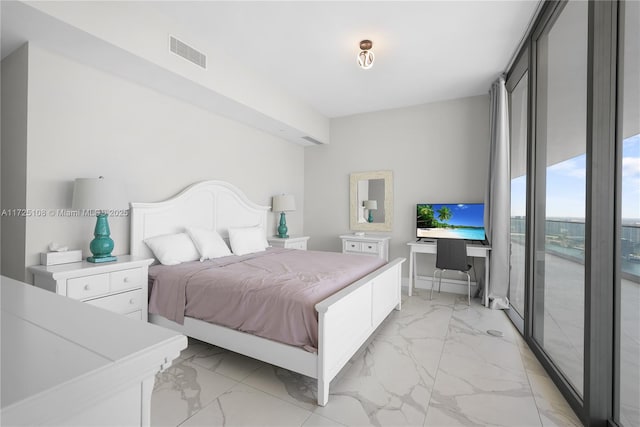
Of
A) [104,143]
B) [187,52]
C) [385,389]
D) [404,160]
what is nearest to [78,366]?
[385,389]

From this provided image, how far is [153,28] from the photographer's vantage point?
101 inches

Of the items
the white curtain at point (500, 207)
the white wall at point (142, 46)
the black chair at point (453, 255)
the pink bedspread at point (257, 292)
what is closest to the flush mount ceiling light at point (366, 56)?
the white wall at point (142, 46)

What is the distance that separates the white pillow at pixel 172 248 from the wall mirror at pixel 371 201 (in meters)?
2.74

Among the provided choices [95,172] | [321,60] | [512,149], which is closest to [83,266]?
[95,172]

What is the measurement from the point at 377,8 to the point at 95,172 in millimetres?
2786

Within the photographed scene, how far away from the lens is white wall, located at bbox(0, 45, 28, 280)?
7.63ft

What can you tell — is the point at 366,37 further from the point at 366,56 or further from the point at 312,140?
the point at 312,140

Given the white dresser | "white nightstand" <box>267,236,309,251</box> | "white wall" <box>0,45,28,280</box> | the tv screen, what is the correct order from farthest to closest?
"white nightstand" <box>267,236,309,251</box>
the tv screen
"white wall" <box>0,45,28,280</box>
the white dresser

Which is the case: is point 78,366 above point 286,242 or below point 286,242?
above

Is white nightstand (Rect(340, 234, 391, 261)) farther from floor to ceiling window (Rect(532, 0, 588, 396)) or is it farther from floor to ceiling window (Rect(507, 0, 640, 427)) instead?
floor to ceiling window (Rect(532, 0, 588, 396))

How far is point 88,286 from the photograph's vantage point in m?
2.25

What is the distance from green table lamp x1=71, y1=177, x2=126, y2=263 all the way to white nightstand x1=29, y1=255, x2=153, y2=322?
0.12m

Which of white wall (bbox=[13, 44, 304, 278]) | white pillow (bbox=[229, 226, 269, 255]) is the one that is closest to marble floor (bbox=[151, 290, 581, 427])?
white pillow (bbox=[229, 226, 269, 255])

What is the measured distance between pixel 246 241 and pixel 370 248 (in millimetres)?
1860
